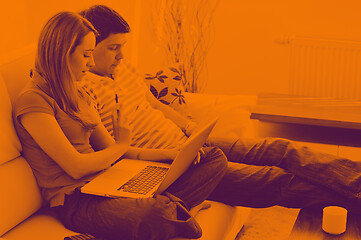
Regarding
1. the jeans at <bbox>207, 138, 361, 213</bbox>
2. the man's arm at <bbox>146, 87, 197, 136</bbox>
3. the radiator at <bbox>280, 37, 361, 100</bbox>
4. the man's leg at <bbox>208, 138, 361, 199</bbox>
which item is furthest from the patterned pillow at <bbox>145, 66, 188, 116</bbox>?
the radiator at <bbox>280, 37, 361, 100</bbox>

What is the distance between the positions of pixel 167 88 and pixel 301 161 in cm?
82

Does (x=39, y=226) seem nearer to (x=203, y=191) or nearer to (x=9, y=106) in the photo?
(x=9, y=106)

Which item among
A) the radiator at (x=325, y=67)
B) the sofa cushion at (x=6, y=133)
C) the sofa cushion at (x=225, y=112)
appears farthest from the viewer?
the radiator at (x=325, y=67)

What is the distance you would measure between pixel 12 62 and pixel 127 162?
0.53 metres

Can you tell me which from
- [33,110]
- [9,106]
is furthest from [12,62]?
[33,110]

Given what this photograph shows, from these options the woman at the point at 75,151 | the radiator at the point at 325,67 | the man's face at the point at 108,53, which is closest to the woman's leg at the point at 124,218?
the woman at the point at 75,151

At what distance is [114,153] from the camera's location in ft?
5.75

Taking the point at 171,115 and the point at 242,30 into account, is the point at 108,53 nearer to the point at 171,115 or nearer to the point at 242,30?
the point at 171,115

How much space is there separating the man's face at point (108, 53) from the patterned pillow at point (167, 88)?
53cm

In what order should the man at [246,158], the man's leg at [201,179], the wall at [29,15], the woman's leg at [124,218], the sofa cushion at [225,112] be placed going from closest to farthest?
the woman's leg at [124,218] → the man's leg at [201,179] → the man at [246,158] → the sofa cushion at [225,112] → the wall at [29,15]

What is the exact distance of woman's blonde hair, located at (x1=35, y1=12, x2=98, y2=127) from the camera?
5.37ft

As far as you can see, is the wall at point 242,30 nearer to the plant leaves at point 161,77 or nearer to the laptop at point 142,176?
the plant leaves at point 161,77

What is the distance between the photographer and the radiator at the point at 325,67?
11.4ft

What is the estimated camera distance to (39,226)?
162 cm
